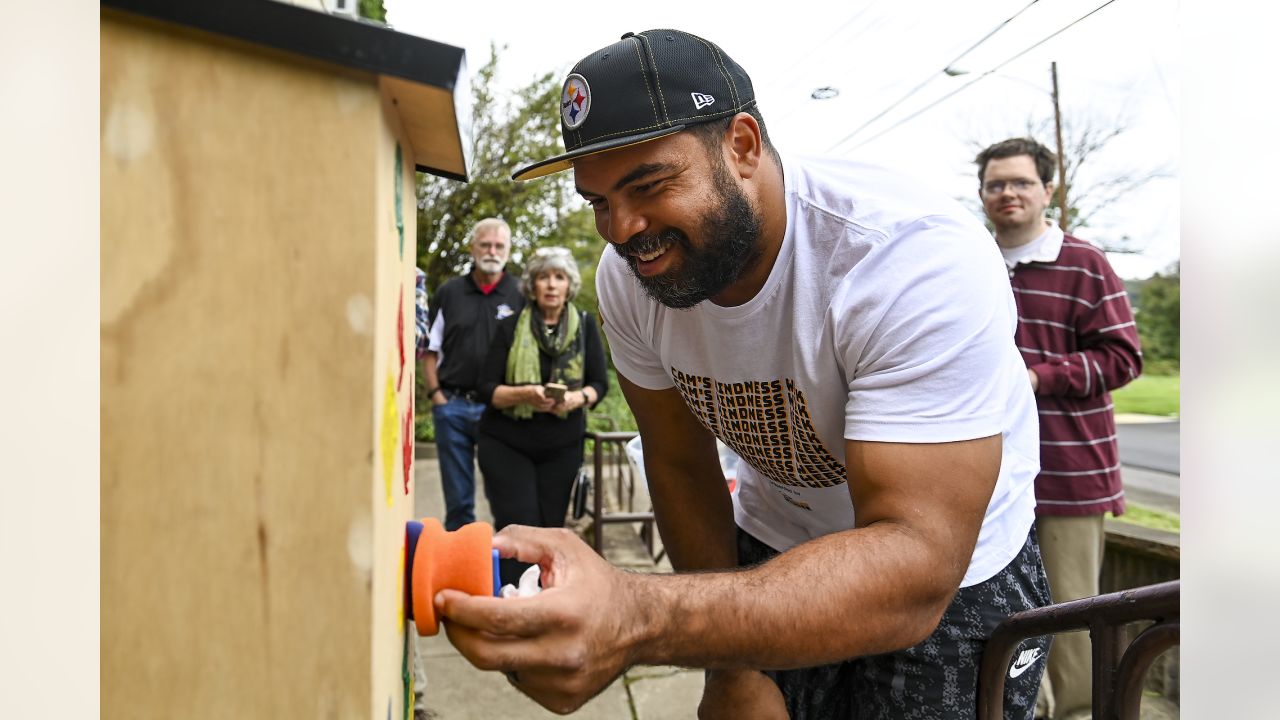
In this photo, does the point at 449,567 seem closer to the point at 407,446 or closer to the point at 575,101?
the point at 407,446

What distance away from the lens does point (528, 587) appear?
3.11 feet

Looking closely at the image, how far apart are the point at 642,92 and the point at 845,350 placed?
1.73ft

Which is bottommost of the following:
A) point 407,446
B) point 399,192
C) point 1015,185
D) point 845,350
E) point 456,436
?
point 456,436

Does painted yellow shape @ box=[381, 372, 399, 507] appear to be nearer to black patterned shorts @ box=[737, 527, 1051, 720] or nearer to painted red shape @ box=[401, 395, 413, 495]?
painted red shape @ box=[401, 395, 413, 495]

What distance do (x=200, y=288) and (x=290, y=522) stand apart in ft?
0.70

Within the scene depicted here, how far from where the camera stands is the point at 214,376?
0.77 m

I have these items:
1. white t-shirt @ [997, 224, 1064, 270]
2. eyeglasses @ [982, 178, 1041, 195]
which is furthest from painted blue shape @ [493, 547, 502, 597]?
eyeglasses @ [982, 178, 1041, 195]

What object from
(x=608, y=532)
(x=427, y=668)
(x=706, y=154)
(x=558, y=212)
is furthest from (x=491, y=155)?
(x=706, y=154)

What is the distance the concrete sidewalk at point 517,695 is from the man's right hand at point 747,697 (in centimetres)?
181

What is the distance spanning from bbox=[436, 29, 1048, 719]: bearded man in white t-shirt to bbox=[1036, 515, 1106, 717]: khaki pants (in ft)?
4.54

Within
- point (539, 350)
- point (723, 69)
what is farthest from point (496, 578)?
point (539, 350)

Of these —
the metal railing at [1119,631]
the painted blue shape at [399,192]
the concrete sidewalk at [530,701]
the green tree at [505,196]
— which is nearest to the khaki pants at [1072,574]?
the concrete sidewalk at [530,701]

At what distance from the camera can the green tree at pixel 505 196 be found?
41.0 ft

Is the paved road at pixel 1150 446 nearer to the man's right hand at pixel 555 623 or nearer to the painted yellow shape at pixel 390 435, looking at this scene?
the man's right hand at pixel 555 623
